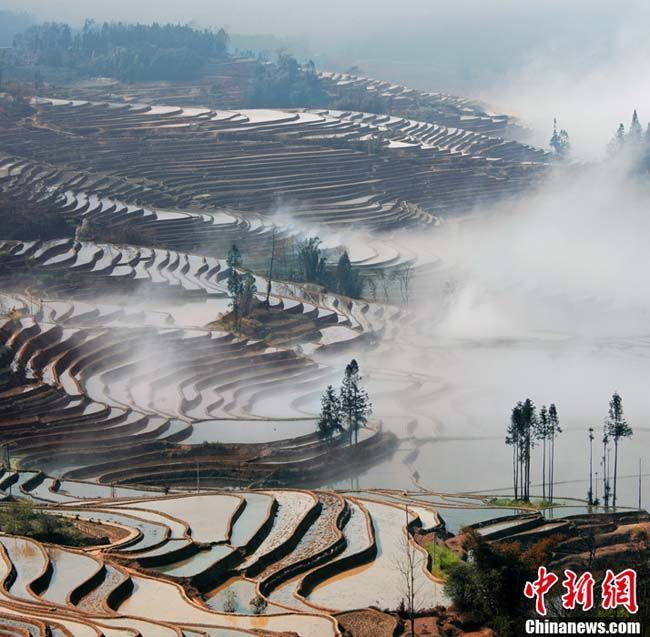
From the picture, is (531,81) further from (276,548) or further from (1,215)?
(276,548)

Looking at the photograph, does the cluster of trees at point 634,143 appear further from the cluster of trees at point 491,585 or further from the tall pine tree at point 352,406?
the cluster of trees at point 491,585

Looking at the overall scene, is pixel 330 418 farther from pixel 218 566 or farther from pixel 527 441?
pixel 218 566

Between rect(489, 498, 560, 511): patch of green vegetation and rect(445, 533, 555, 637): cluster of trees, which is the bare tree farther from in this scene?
rect(489, 498, 560, 511): patch of green vegetation

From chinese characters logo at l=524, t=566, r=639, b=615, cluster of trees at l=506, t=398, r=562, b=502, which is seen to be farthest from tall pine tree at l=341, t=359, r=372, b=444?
chinese characters logo at l=524, t=566, r=639, b=615

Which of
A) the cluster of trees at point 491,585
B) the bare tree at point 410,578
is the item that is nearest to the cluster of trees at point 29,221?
the bare tree at point 410,578

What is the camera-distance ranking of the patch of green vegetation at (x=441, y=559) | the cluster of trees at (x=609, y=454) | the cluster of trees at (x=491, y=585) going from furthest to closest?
1. the cluster of trees at (x=609, y=454)
2. the patch of green vegetation at (x=441, y=559)
3. the cluster of trees at (x=491, y=585)

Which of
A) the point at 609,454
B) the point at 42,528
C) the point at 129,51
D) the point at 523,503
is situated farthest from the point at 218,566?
the point at 129,51
